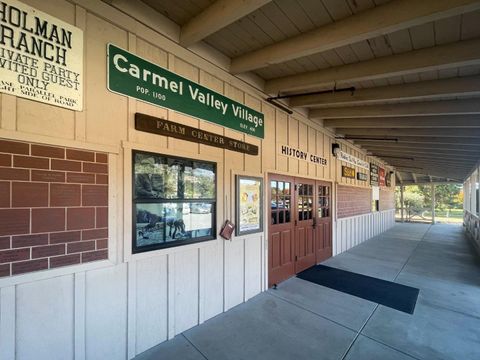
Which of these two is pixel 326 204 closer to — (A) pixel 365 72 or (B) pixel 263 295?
(B) pixel 263 295

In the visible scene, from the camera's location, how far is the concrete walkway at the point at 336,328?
2.44m

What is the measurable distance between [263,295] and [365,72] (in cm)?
343

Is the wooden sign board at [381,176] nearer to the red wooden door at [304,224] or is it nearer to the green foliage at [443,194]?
the red wooden door at [304,224]

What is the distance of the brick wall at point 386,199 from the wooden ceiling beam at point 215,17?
10.2 m

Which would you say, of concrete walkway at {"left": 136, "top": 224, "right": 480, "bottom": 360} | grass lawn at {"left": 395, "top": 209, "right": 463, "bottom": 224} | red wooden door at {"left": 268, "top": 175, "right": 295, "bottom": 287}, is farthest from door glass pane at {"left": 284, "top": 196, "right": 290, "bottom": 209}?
grass lawn at {"left": 395, "top": 209, "right": 463, "bottom": 224}

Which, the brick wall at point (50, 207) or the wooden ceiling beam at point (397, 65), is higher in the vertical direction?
the wooden ceiling beam at point (397, 65)

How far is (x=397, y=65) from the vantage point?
281 cm

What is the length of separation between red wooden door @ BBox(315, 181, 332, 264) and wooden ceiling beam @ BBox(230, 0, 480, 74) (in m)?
3.34

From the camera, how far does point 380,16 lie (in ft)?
6.93

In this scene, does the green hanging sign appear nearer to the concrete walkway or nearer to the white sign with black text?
the concrete walkway

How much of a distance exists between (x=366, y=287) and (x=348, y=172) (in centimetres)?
358

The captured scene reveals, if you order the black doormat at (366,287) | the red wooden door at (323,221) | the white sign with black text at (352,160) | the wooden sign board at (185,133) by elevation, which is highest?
the white sign with black text at (352,160)

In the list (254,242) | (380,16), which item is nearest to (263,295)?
(254,242)

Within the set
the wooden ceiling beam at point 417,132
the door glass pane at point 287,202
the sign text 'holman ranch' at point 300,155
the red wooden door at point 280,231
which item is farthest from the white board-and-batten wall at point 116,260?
the wooden ceiling beam at point 417,132
